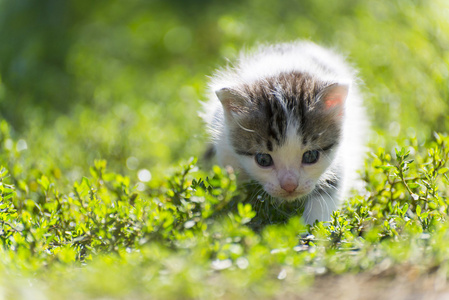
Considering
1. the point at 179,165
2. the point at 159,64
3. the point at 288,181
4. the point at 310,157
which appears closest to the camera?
the point at 288,181

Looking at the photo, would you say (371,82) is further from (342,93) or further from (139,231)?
(139,231)

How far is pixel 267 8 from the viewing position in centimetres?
690

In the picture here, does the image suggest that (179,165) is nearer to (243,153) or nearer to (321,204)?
(243,153)

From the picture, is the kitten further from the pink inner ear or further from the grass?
the grass

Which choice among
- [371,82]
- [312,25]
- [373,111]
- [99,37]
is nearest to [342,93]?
[373,111]

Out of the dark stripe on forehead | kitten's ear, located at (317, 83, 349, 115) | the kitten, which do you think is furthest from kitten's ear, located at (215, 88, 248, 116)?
kitten's ear, located at (317, 83, 349, 115)

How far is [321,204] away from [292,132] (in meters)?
0.52

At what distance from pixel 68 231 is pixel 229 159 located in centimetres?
102

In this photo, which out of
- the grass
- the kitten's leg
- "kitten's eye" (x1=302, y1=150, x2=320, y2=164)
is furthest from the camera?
the kitten's leg

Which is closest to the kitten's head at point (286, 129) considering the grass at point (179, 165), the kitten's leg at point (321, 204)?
the kitten's leg at point (321, 204)

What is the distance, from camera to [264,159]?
8.50 feet

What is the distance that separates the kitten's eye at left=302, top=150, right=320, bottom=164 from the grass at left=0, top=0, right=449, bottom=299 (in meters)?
0.31

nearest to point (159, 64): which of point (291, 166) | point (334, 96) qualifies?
point (334, 96)

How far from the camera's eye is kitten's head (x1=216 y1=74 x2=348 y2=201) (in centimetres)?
249
